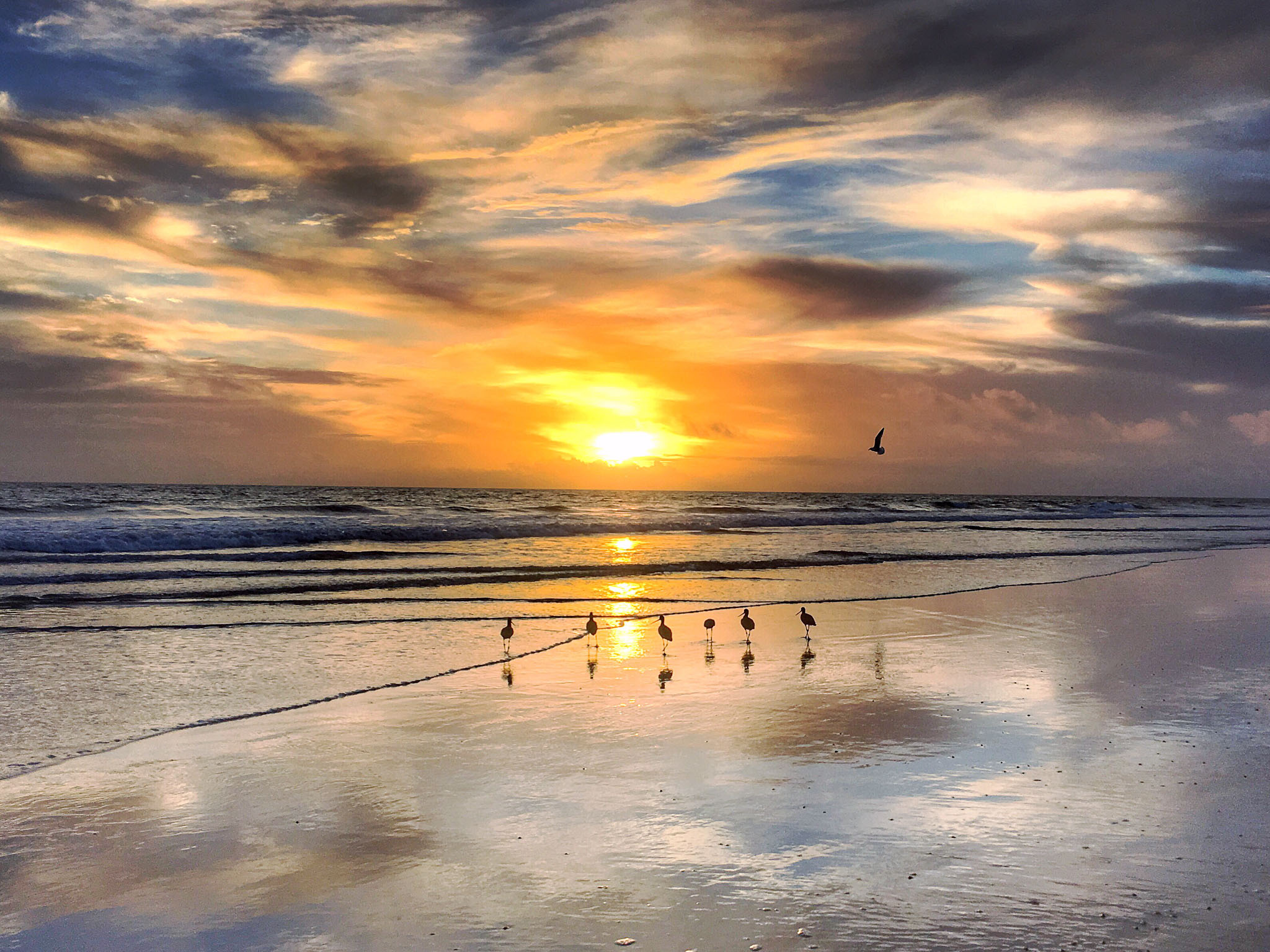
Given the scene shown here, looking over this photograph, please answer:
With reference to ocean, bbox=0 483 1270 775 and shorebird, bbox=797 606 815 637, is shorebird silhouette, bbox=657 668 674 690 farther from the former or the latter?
shorebird, bbox=797 606 815 637

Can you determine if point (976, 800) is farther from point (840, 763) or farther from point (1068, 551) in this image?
point (1068, 551)

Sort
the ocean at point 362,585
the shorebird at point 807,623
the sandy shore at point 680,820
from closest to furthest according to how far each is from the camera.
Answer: the sandy shore at point 680,820 → the ocean at point 362,585 → the shorebird at point 807,623

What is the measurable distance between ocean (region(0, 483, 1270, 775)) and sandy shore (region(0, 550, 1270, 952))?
2.10 metres

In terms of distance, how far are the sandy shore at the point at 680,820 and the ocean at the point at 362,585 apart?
→ 2098 millimetres

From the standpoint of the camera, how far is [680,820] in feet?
24.5

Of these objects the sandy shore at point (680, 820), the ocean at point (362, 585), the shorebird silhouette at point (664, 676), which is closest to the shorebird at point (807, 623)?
the ocean at point (362, 585)

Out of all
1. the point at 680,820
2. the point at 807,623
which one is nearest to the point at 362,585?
the point at 807,623

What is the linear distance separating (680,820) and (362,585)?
20.1 metres

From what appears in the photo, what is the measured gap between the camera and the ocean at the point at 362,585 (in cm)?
1264

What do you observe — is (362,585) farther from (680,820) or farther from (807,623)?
(680,820)

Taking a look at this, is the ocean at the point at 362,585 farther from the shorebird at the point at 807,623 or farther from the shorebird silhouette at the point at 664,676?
the shorebird silhouette at the point at 664,676

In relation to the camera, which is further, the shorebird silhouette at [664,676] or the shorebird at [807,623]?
the shorebird at [807,623]

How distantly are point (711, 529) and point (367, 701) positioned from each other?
4411cm

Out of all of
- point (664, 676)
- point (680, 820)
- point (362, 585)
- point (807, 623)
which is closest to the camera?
point (680, 820)
